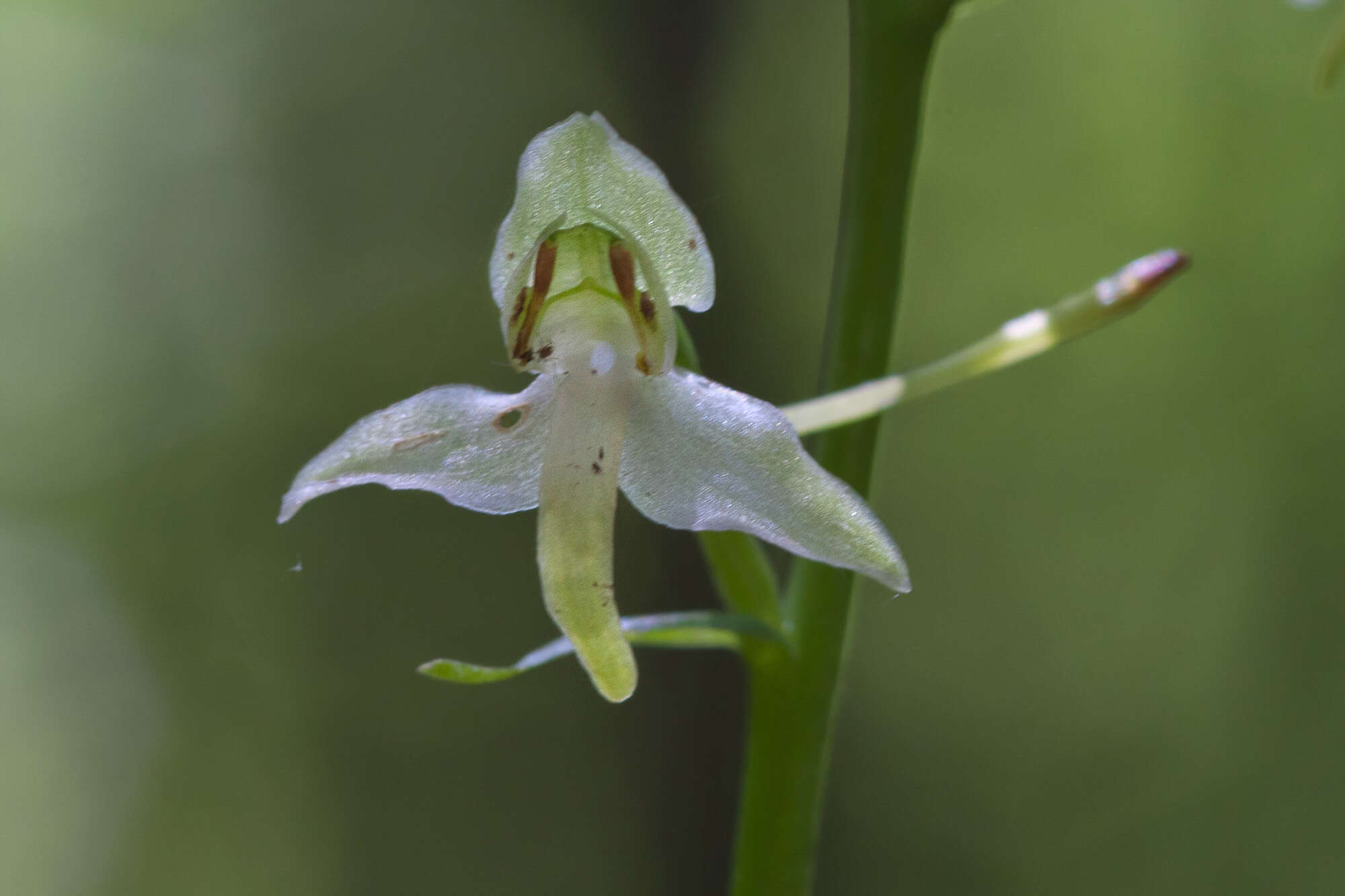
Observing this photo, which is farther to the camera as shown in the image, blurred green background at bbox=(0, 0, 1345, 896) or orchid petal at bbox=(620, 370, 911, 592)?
blurred green background at bbox=(0, 0, 1345, 896)

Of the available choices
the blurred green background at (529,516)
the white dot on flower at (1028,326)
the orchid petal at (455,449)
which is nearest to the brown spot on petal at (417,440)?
the orchid petal at (455,449)

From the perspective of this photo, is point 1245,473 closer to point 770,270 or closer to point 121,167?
point 770,270

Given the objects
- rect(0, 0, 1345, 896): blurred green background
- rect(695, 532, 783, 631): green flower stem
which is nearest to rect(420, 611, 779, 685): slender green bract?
rect(695, 532, 783, 631): green flower stem

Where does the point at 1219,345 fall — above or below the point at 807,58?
below

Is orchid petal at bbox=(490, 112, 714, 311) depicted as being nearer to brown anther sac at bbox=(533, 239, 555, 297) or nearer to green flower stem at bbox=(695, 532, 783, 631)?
brown anther sac at bbox=(533, 239, 555, 297)

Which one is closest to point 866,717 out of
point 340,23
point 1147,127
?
point 1147,127

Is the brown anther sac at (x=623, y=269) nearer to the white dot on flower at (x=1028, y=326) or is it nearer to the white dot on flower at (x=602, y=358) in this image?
the white dot on flower at (x=602, y=358)
